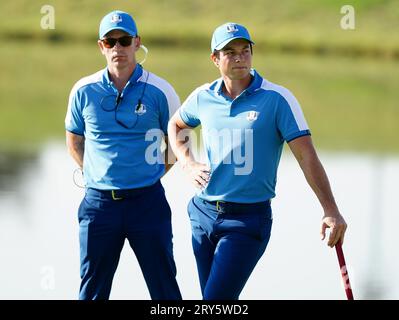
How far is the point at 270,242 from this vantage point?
1295 cm

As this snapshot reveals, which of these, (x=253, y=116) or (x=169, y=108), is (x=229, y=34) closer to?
(x=253, y=116)

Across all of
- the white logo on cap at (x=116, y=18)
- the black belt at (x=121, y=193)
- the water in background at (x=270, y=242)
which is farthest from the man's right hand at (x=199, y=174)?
the water in background at (x=270, y=242)

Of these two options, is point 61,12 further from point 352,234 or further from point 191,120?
point 191,120

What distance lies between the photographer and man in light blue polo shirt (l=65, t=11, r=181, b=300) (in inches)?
328

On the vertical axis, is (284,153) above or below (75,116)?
below

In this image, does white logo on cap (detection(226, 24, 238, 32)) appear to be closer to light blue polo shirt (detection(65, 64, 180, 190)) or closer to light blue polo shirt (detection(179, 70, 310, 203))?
light blue polo shirt (detection(179, 70, 310, 203))

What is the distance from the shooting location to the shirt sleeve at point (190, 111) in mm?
8133

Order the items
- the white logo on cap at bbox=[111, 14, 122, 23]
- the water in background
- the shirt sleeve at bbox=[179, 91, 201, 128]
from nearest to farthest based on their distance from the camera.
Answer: the shirt sleeve at bbox=[179, 91, 201, 128]
the white logo on cap at bbox=[111, 14, 122, 23]
the water in background

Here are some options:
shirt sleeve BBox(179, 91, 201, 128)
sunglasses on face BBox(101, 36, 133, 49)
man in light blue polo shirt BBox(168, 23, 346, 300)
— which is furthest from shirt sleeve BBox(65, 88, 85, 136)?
man in light blue polo shirt BBox(168, 23, 346, 300)

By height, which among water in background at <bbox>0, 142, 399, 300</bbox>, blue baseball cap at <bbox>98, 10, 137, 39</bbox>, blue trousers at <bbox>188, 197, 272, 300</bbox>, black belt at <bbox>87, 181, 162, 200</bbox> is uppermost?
blue baseball cap at <bbox>98, 10, 137, 39</bbox>

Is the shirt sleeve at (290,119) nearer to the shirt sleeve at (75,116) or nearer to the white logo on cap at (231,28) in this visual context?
the white logo on cap at (231,28)

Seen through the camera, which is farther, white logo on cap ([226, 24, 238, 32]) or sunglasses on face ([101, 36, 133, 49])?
sunglasses on face ([101, 36, 133, 49])

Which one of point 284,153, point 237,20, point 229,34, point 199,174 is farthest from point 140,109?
point 237,20

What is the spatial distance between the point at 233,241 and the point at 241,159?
53cm
